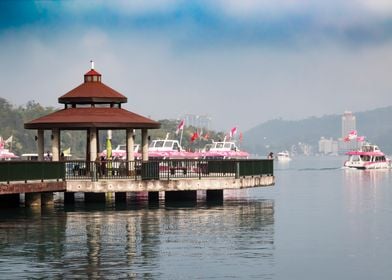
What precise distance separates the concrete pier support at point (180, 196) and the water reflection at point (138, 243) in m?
4.13

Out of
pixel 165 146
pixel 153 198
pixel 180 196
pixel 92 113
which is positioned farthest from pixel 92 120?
pixel 165 146

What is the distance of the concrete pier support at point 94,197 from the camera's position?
216 feet

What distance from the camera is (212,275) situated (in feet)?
116

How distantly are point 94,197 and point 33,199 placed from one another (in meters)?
5.16

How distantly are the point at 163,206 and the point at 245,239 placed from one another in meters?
19.8

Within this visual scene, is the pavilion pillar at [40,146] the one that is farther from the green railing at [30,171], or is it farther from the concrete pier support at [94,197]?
the green railing at [30,171]

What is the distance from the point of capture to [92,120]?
6216 centimetres

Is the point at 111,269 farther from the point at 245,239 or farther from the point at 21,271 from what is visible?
the point at 245,239

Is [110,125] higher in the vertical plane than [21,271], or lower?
higher

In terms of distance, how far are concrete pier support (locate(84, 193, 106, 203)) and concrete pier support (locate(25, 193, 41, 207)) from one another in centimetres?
431

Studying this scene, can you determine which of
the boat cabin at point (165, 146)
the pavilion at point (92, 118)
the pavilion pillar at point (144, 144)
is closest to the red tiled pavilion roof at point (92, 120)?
the pavilion at point (92, 118)

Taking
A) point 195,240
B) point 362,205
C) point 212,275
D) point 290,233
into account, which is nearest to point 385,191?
point 362,205

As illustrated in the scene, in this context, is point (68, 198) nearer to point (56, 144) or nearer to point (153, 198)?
point (56, 144)

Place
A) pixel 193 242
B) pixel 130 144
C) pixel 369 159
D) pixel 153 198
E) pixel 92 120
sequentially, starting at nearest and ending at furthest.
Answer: pixel 193 242 < pixel 92 120 < pixel 130 144 < pixel 153 198 < pixel 369 159
